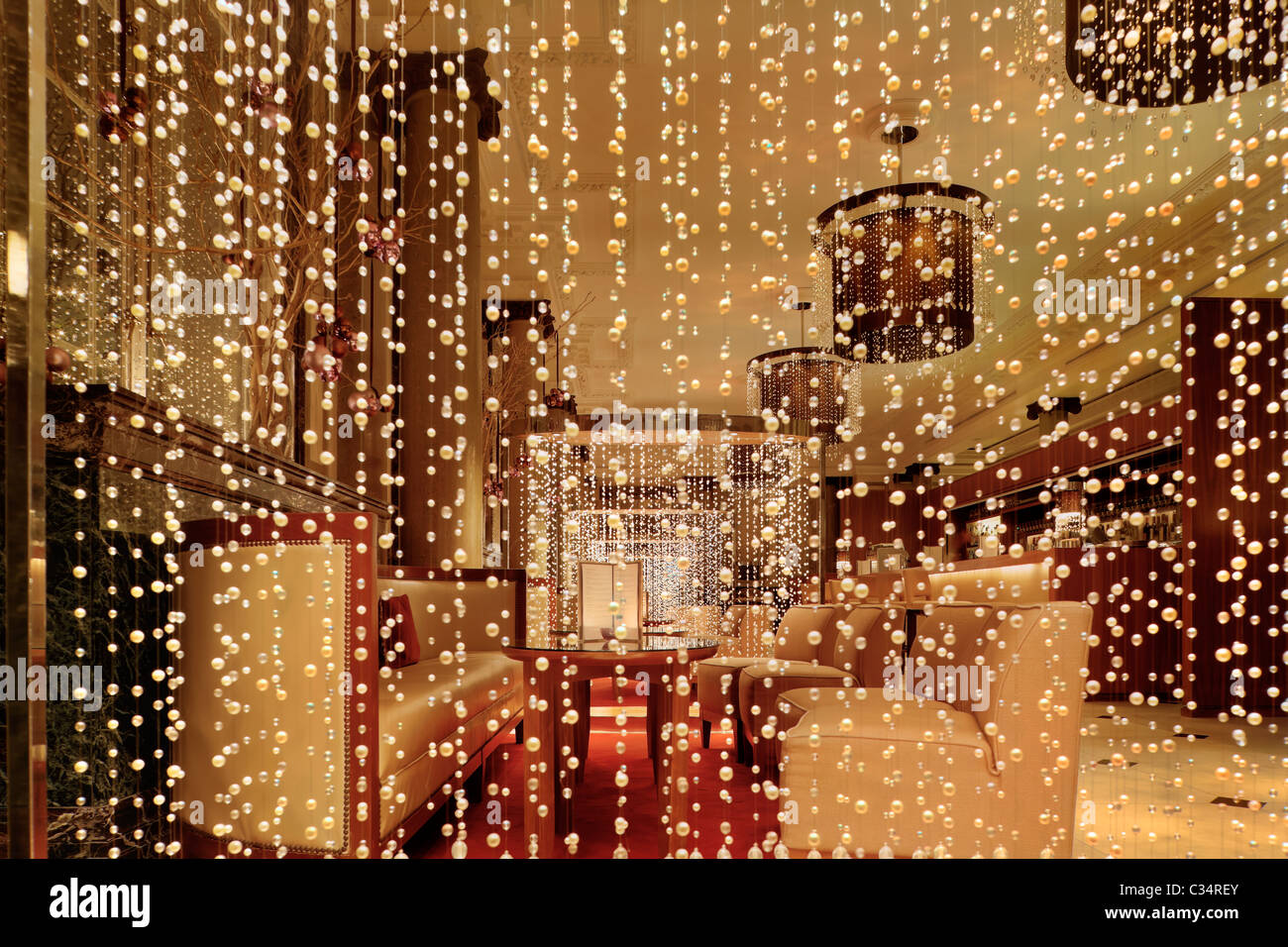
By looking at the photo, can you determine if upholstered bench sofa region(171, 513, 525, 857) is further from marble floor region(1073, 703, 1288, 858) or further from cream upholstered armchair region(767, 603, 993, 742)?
marble floor region(1073, 703, 1288, 858)

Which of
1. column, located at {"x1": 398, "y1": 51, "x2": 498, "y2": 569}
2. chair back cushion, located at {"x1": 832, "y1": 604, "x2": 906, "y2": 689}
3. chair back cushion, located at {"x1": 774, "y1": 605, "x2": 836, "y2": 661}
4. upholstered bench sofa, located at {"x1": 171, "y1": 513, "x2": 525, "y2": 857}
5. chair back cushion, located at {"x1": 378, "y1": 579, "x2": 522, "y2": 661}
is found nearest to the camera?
upholstered bench sofa, located at {"x1": 171, "y1": 513, "x2": 525, "y2": 857}

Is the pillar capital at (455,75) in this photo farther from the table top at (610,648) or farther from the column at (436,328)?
the table top at (610,648)

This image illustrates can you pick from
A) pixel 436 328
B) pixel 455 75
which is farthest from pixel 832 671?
pixel 455 75

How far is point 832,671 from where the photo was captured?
332 cm

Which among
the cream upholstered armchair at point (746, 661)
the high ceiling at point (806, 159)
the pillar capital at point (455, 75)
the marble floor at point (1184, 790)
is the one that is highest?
the pillar capital at point (455, 75)

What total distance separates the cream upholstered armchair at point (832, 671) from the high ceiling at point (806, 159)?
121 cm

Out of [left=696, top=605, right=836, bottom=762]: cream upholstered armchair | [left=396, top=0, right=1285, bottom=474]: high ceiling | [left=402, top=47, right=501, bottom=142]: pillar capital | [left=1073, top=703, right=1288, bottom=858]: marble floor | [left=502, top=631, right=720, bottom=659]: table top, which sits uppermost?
[left=402, top=47, right=501, bottom=142]: pillar capital

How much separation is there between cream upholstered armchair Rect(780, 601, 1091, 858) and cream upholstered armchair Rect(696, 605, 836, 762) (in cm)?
116

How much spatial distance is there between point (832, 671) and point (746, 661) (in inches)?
18.9

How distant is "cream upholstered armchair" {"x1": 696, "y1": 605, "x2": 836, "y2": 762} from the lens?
3396 mm

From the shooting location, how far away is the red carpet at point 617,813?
7.29 feet

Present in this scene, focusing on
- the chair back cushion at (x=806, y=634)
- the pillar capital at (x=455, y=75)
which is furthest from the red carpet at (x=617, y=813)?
the pillar capital at (x=455, y=75)

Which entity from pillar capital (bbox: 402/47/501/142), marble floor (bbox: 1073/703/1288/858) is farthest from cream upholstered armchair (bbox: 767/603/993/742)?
pillar capital (bbox: 402/47/501/142)

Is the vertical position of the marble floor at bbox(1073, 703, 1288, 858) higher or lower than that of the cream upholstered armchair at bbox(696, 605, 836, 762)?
lower
